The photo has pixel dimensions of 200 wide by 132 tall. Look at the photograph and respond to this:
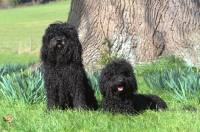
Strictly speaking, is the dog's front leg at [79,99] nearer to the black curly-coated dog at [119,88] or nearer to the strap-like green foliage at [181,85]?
the black curly-coated dog at [119,88]

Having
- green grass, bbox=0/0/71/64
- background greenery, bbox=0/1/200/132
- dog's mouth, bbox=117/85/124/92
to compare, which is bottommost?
green grass, bbox=0/0/71/64

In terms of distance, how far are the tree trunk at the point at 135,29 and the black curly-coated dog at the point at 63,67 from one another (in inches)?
145

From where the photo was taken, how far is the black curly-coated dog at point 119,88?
5.67 metres

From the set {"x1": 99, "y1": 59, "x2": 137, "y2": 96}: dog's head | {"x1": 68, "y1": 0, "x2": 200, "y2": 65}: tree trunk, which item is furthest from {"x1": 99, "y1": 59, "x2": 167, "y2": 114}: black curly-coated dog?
{"x1": 68, "y1": 0, "x2": 200, "y2": 65}: tree trunk

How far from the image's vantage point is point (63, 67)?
5.88 metres

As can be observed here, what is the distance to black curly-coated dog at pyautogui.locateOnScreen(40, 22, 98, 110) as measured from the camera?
5742 millimetres

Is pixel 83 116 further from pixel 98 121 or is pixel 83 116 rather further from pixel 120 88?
pixel 120 88

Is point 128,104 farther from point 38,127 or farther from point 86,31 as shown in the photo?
point 86,31

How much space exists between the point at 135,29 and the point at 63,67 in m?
4.34

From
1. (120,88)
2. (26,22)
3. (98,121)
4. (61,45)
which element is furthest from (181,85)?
(26,22)

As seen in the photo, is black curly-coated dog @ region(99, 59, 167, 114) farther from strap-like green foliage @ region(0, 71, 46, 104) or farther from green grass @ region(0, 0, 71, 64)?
green grass @ region(0, 0, 71, 64)

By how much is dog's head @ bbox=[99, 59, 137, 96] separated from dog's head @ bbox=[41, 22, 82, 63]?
48 centimetres

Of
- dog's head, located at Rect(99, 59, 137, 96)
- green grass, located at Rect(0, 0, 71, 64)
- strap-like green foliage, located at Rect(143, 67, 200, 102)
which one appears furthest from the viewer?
green grass, located at Rect(0, 0, 71, 64)

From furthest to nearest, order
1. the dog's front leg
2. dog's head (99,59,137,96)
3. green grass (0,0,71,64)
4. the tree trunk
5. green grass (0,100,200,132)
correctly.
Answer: green grass (0,0,71,64), the tree trunk, the dog's front leg, dog's head (99,59,137,96), green grass (0,100,200,132)
